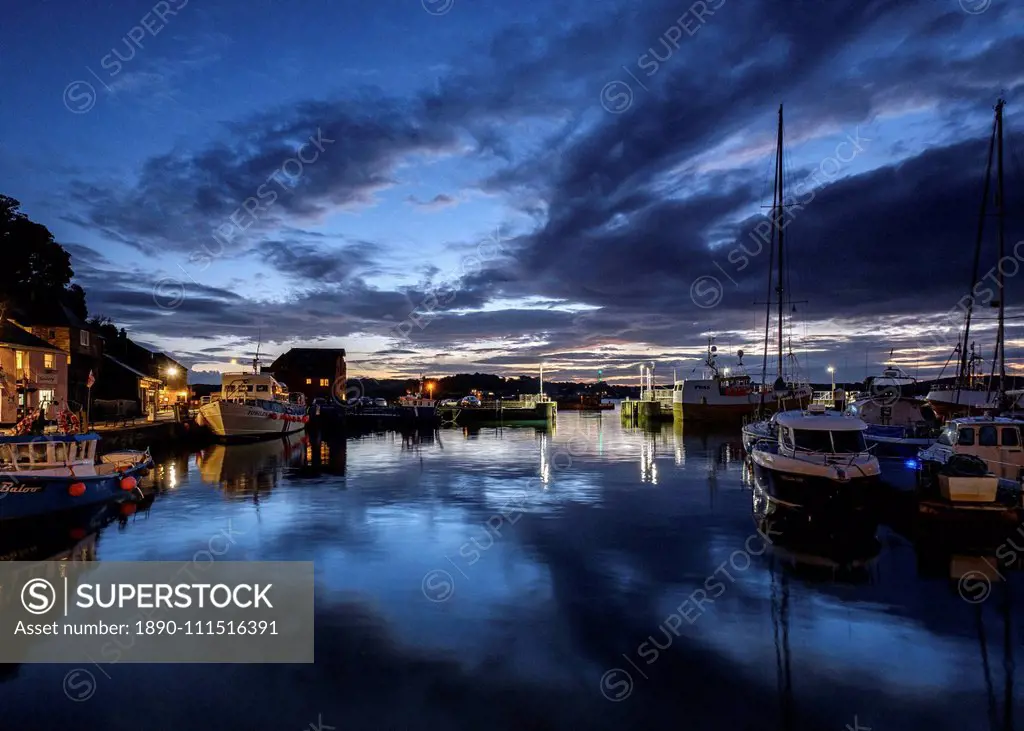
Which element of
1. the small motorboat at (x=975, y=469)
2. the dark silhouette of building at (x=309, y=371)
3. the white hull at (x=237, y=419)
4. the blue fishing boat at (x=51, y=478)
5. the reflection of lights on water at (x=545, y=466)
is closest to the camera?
the small motorboat at (x=975, y=469)

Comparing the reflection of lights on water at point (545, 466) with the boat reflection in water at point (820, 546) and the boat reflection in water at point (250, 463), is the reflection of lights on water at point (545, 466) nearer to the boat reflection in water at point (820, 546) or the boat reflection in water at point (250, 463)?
the boat reflection in water at point (820, 546)

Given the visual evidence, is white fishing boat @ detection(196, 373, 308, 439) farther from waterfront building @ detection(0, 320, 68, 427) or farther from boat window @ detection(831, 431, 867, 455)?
boat window @ detection(831, 431, 867, 455)

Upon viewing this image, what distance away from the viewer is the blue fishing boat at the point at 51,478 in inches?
774

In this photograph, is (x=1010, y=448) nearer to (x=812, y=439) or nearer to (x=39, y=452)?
(x=812, y=439)

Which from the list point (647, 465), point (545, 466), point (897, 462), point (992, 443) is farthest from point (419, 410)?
point (992, 443)

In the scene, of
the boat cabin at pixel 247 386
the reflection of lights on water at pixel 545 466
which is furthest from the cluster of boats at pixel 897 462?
the boat cabin at pixel 247 386

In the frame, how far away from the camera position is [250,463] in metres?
40.3

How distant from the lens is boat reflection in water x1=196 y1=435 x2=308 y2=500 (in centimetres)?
3138

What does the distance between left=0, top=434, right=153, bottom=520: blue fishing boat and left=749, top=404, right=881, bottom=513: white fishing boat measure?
23.7 metres

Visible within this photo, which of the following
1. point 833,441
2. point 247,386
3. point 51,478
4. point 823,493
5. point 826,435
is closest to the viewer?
point 823,493

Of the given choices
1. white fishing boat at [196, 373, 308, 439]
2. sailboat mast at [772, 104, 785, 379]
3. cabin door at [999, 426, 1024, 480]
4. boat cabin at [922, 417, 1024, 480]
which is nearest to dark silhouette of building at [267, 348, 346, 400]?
white fishing boat at [196, 373, 308, 439]

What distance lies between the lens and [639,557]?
57.6 ft

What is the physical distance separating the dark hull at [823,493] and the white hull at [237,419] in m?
45.5

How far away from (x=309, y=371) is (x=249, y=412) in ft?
177
